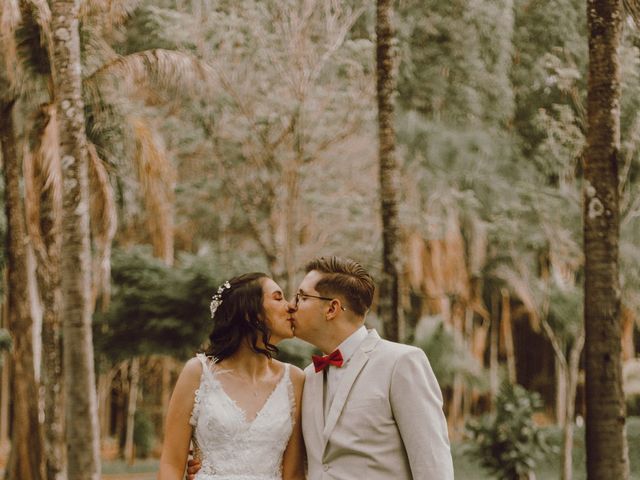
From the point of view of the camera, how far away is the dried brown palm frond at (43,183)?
1410 cm

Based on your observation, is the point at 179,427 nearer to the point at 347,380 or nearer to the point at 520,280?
the point at 347,380

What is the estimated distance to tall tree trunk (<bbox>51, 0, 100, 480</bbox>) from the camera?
10.4 metres

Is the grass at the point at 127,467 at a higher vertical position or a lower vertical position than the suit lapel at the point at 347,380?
lower

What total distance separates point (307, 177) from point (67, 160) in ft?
38.9

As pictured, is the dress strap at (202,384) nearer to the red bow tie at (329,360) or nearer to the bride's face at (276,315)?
the bride's face at (276,315)

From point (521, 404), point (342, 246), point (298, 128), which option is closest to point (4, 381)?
point (342, 246)

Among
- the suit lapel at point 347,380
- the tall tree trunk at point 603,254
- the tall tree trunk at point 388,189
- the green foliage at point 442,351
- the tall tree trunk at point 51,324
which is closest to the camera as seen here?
the suit lapel at point 347,380

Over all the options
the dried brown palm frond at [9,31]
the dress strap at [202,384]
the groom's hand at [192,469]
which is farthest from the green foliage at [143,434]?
the dress strap at [202,384]

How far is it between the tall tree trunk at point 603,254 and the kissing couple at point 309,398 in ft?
16.3

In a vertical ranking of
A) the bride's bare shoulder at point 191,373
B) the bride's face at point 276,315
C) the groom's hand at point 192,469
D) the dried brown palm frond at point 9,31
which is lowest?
the groom's hand at point 192,469

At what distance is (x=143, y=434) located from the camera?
28.5 meters

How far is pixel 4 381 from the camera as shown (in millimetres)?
30234

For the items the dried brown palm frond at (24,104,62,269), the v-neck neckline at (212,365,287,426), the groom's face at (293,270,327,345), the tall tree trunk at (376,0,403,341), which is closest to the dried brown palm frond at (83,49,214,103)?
the dried brown palm frond at (24,104,62,269)

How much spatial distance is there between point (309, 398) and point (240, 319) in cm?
52
